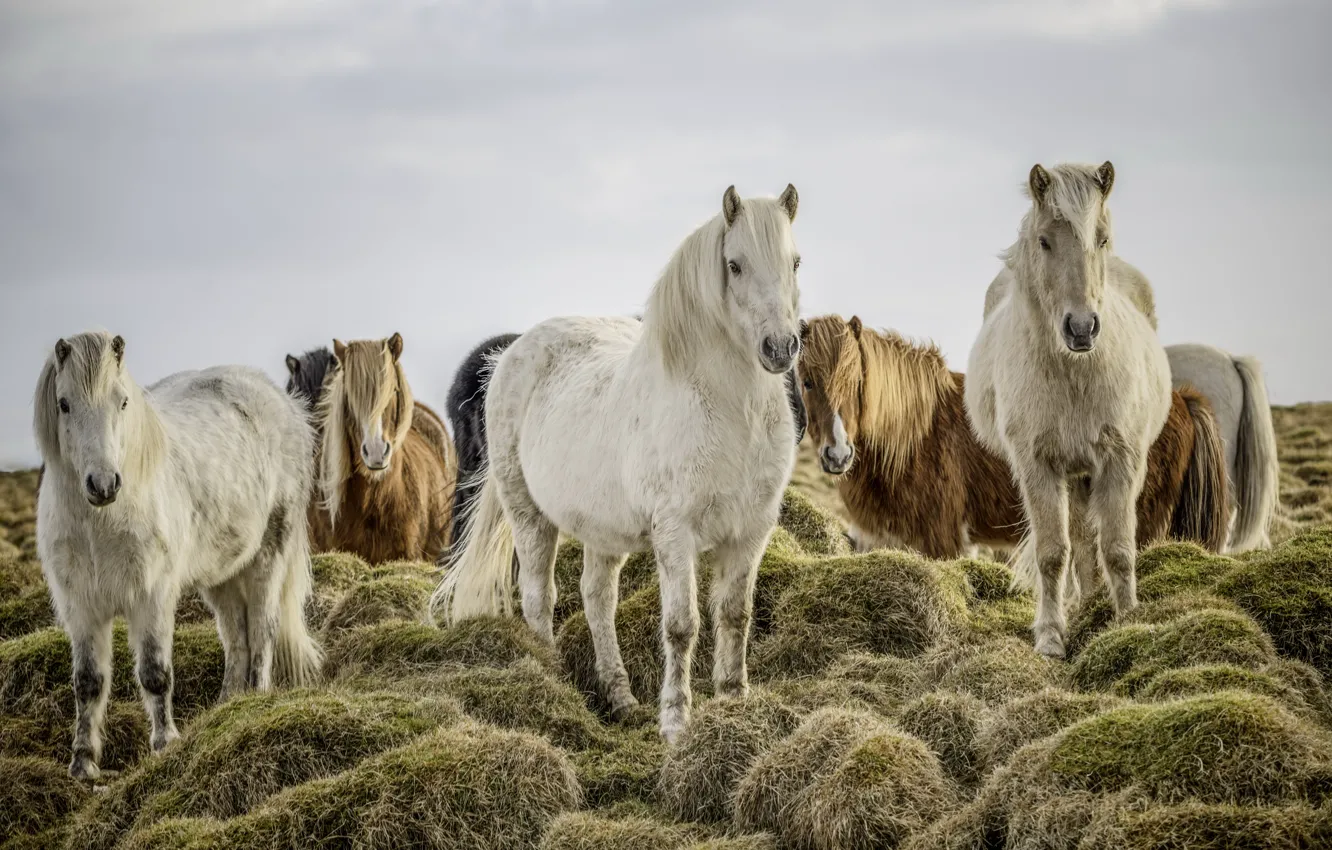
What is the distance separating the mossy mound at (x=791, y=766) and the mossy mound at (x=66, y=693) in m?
3.32

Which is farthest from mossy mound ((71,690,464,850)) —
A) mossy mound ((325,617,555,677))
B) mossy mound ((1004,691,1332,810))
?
mossy mound ((1004,691,1332,810))

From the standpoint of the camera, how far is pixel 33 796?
5434 millimetres

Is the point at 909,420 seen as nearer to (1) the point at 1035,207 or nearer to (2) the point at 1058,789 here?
(1) the point at 1035,207

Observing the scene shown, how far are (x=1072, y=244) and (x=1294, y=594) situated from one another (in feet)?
6.44

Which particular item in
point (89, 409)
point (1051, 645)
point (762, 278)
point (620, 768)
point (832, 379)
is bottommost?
point (620, 768)

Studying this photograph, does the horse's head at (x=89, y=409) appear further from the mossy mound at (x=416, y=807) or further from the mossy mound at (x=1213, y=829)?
the mossy mound at (x=1213, y=829)

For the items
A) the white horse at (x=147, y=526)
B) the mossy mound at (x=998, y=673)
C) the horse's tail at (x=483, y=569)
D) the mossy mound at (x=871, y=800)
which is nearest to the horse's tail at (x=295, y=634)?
the white horse at (x=147, y=526)

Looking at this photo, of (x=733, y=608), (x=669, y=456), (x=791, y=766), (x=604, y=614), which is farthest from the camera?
(x=604, y=614)

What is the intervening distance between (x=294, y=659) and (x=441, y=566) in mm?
2067

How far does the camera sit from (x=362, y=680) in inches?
250

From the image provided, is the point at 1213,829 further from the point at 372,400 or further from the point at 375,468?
the point at 372,400

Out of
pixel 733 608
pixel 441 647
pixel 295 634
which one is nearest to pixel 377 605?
pixel 295 634

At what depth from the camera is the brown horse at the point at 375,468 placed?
30.1 ft

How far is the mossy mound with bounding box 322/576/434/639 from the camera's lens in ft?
25.0
